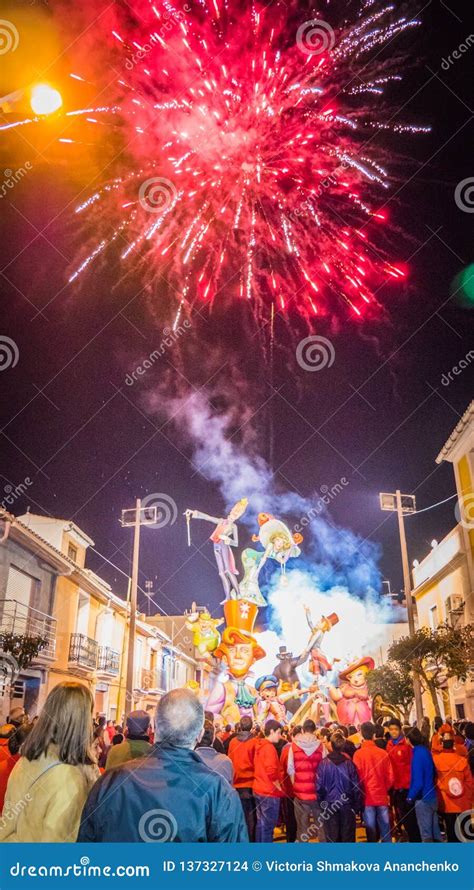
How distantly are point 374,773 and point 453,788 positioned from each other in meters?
0.76

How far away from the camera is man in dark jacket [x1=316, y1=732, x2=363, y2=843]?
6387 millimetres

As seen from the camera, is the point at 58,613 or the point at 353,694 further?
the point at 58,613

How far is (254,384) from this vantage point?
14.3 meters

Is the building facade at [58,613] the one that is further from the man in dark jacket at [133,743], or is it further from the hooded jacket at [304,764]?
the man in dark jacket at [133,743]

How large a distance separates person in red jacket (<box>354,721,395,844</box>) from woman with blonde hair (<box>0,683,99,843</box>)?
4381mm

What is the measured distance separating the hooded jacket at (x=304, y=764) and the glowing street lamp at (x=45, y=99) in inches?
255

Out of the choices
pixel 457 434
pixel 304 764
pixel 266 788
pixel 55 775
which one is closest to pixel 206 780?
pixel 55 775

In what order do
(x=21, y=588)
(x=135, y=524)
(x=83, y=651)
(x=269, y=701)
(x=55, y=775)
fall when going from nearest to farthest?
(x=55, y=775), (x=269, y=701), (x=135, y=524), (x=21, y=588), (x=83, y=651)

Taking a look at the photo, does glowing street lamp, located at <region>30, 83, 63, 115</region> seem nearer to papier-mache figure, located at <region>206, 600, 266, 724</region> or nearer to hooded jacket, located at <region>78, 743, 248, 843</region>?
hooded jacket, located at <region>78, 743, 248, 843</region>

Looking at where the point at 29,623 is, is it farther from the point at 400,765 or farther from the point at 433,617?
the point at 433,617

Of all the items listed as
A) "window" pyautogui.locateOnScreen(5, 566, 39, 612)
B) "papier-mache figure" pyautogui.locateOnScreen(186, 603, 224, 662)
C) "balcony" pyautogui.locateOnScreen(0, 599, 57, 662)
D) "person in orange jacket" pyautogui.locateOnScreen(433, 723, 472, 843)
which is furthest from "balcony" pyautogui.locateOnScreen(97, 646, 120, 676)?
"person in orange jacket" pyautogui.locateOnScreen(433, 723, 472, 843)

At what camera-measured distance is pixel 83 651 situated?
18.4m

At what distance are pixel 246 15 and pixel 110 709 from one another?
802 inches

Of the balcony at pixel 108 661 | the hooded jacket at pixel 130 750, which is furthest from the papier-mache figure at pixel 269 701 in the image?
the hooded jacket at pixel 130 750
